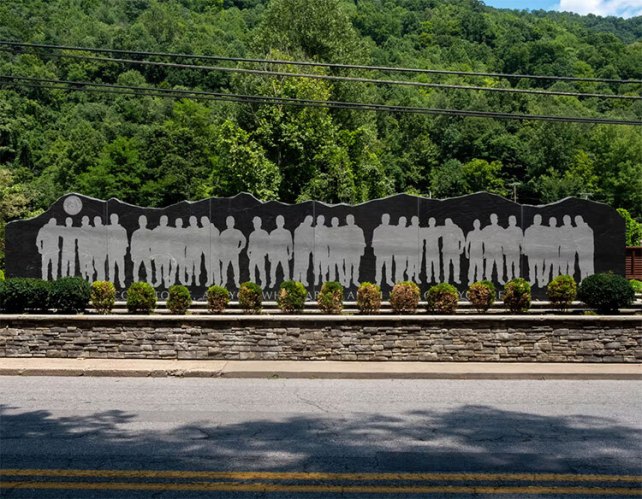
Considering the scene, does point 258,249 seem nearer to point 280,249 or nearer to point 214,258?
point 280,249

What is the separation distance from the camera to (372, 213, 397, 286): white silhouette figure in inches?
902

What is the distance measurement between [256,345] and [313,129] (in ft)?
93.5

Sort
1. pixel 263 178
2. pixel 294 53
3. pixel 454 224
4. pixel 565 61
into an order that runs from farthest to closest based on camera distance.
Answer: pixel 565 61 < pixel 294 53 < pixel 263 178 < pixel 454 224

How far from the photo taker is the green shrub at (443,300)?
18.5 m

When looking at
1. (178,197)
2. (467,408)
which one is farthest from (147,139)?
(467,408)

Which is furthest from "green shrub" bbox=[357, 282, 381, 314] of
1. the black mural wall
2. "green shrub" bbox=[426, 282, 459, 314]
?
the black mural wall

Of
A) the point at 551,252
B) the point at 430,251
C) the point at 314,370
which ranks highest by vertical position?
the point at 430,251

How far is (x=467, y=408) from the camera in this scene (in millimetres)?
10227

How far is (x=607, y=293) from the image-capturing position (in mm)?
18891

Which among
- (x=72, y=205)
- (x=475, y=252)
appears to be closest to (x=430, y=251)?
(x=475, y=252)

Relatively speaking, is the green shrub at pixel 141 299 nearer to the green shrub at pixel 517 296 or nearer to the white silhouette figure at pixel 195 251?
the white silhouette figure at pixel 195 251

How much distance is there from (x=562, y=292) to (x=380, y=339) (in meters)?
7.15

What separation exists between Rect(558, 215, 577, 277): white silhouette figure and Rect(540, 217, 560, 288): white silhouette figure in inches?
4.7

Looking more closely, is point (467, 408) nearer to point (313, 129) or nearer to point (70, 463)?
point (70, 463)
